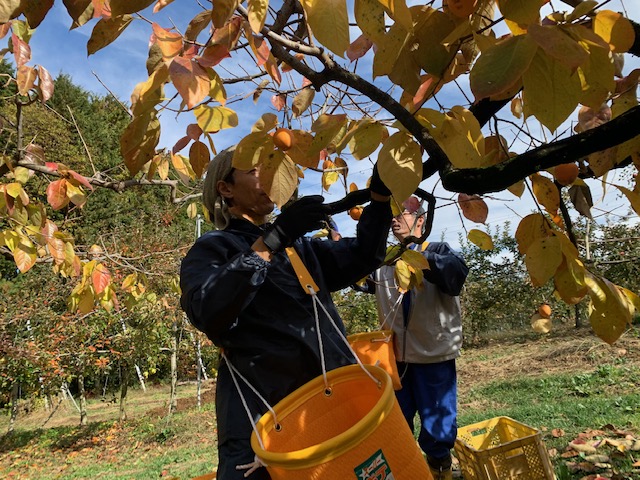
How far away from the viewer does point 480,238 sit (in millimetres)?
1524

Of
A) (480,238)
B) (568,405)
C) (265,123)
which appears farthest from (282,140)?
(568,405)

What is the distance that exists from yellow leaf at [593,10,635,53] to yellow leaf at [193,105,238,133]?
25.0 inches

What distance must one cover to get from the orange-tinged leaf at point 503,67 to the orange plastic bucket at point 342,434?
1.99 feet

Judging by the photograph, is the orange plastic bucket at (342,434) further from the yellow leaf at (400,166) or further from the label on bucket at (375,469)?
the yellow leaf at (400,166)

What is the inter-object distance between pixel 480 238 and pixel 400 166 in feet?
2.95

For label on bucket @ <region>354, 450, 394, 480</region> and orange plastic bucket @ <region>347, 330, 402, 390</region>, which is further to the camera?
orange plastic bucket @ <region>347, 330, 402, 390</region>

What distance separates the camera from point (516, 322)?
1531cm

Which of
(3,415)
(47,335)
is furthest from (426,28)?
(3,415)

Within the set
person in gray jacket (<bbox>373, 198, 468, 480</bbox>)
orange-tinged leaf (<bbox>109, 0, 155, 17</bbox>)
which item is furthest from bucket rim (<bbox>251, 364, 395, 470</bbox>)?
person in gray jacket (<bbox>373, 198, 468, 480</bbox>)

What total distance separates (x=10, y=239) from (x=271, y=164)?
78.5 inches

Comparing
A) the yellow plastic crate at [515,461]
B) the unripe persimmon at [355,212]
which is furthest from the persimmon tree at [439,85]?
the yellow plastic crate at [515,461]

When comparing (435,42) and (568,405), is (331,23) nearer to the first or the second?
(435,42)

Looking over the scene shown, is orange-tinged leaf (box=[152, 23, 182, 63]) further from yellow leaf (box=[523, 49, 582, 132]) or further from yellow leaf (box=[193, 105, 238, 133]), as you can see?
yellow leaf (box=[523, 49, 582, 132])

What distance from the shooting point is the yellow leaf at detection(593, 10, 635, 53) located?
664 millimetres
